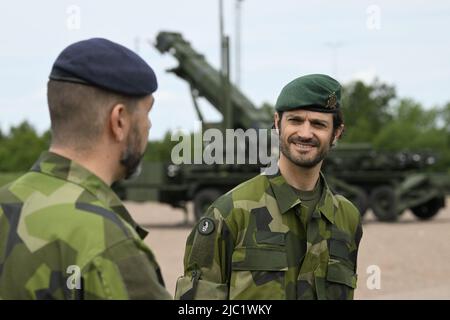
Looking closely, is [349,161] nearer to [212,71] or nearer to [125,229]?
[212,71]

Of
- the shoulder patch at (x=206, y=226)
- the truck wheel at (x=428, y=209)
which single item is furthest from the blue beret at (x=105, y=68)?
the truck wheel at (x=428, y=209)

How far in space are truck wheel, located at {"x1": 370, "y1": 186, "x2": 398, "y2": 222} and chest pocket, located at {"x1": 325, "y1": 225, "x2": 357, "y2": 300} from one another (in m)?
17.8

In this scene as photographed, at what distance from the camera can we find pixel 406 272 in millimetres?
11648

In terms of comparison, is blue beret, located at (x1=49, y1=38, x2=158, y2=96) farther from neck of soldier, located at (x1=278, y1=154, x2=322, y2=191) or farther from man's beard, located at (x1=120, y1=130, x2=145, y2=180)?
neck of soldier, located at (x1=278, y1=154, x2=322, y2=191)

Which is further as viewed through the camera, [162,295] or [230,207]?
[230,207]

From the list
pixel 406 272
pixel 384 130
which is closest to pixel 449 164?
pixel 384 130

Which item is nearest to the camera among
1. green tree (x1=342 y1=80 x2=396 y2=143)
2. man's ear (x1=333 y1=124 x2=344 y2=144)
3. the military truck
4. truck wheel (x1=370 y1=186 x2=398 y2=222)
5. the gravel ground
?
man's ear (x1=333 y1=124 x2=344 y2=144)

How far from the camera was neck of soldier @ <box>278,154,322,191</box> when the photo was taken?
2975 millimetres

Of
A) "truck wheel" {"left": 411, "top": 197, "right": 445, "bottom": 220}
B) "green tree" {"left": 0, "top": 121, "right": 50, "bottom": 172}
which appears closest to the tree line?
"green tree" {"left": 0, "top": 121, "right": 50, "bottom": 172}

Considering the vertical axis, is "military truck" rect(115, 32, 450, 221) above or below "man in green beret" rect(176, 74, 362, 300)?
below

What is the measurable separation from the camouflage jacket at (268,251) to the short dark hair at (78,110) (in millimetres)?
1097

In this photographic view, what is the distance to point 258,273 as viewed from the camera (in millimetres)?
2830

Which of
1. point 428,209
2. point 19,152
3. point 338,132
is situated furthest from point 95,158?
point 19,152
